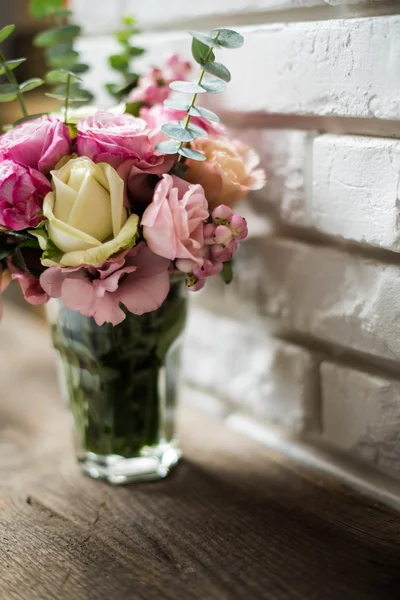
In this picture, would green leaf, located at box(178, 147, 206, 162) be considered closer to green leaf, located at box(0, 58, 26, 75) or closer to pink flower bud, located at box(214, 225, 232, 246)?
pink flower bud, located at box(214, 225, 232, 246)

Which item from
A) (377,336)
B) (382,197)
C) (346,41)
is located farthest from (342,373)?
(346,41)

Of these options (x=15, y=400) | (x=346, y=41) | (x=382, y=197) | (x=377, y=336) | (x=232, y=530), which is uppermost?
(x=346, y=41)

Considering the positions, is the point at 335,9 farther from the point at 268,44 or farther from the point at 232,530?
the point at 232,530

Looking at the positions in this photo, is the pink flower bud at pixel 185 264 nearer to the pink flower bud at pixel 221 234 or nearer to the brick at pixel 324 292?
the pink flower bud at pixel 221 234

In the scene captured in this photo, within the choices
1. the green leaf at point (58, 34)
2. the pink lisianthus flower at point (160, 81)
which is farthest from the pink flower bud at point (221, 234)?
the green leaf at point (58, 34)

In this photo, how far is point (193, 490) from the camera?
0.70 meters

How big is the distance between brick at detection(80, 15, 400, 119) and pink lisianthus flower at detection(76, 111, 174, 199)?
16 centimetres

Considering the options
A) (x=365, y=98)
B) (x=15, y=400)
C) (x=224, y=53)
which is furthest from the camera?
(x=15, y=400)

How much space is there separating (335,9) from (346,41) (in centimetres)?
5

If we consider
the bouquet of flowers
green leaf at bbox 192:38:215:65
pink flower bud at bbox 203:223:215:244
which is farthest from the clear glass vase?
green leaf at bbox 192:38:215:65

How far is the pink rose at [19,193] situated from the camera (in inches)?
22.6

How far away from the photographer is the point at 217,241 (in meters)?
0.59

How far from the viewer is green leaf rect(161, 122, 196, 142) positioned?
1.96 feet

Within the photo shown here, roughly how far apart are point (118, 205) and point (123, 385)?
20 cm
